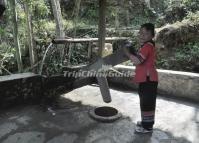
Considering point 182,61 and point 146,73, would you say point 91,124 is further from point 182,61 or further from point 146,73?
point 182,61

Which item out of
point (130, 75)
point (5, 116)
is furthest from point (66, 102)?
point (130, 75)

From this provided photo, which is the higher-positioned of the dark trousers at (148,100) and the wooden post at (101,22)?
the wooden post at (101,22)

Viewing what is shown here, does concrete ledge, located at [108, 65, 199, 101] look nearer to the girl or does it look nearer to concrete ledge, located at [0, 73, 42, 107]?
the girl

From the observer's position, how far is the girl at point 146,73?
405cm

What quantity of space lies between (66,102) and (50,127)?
1071 millimetres

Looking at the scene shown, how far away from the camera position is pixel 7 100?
5.19 meters

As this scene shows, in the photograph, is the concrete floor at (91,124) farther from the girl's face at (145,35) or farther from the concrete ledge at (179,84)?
the girl's face at (145,35)

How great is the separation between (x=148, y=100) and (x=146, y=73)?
0.42m

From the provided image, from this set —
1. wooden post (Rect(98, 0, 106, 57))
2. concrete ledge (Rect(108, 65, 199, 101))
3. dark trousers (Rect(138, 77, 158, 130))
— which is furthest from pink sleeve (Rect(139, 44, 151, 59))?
concrete ledge (Rect(108, 65, 199, 101))

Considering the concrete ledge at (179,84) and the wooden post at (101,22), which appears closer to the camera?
the wooden post at (101,22)

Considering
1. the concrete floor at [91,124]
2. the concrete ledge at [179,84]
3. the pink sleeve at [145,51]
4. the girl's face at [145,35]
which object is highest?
the girl's face at [145,35]

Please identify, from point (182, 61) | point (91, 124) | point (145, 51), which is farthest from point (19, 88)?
point (182, 61)

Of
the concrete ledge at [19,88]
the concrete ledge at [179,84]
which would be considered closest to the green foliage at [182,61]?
the concrete ledge at [179,84]

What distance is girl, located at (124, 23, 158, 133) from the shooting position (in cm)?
405
